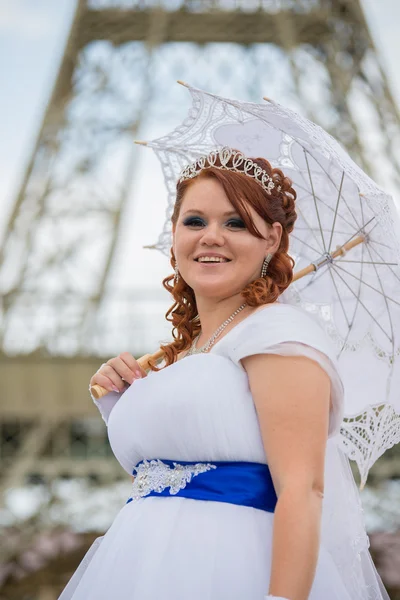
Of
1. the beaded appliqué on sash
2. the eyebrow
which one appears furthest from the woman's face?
the beaded appliqué on sash

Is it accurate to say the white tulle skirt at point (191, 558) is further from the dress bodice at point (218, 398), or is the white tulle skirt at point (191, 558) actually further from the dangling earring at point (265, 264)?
the dangling earring at point (265, 264)

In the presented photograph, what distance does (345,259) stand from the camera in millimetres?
2395

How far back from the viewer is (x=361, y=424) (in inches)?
89.3

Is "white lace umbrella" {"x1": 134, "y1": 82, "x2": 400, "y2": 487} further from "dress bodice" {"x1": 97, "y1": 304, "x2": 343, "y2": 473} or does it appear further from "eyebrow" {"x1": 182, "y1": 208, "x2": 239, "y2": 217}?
"dress bodice" {"x1": 97, "y1": 304, "x2": 343, "y2": 473}

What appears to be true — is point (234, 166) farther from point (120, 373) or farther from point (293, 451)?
point (293, 451)

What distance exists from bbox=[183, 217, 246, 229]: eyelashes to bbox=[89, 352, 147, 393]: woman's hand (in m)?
0.28

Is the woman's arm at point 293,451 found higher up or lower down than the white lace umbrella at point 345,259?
lower down

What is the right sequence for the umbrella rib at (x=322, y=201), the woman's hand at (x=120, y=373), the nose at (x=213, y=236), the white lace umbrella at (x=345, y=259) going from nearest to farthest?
the nose at (x=213, y=236)
the woman's hand at (x=120, y=373)
the white lace umbrella at (x=345, y=259)
the umbrella rib at (x=322, y=201)

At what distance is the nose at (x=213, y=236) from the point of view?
1915mm

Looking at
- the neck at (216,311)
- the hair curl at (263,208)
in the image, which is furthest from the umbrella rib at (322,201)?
the neck at (216,311)

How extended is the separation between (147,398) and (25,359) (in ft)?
27.1

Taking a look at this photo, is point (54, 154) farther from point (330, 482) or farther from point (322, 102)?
point (330, 482)

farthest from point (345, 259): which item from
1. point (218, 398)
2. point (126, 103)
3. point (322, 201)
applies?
point (126, 103)

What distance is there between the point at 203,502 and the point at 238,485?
7 centimetres
